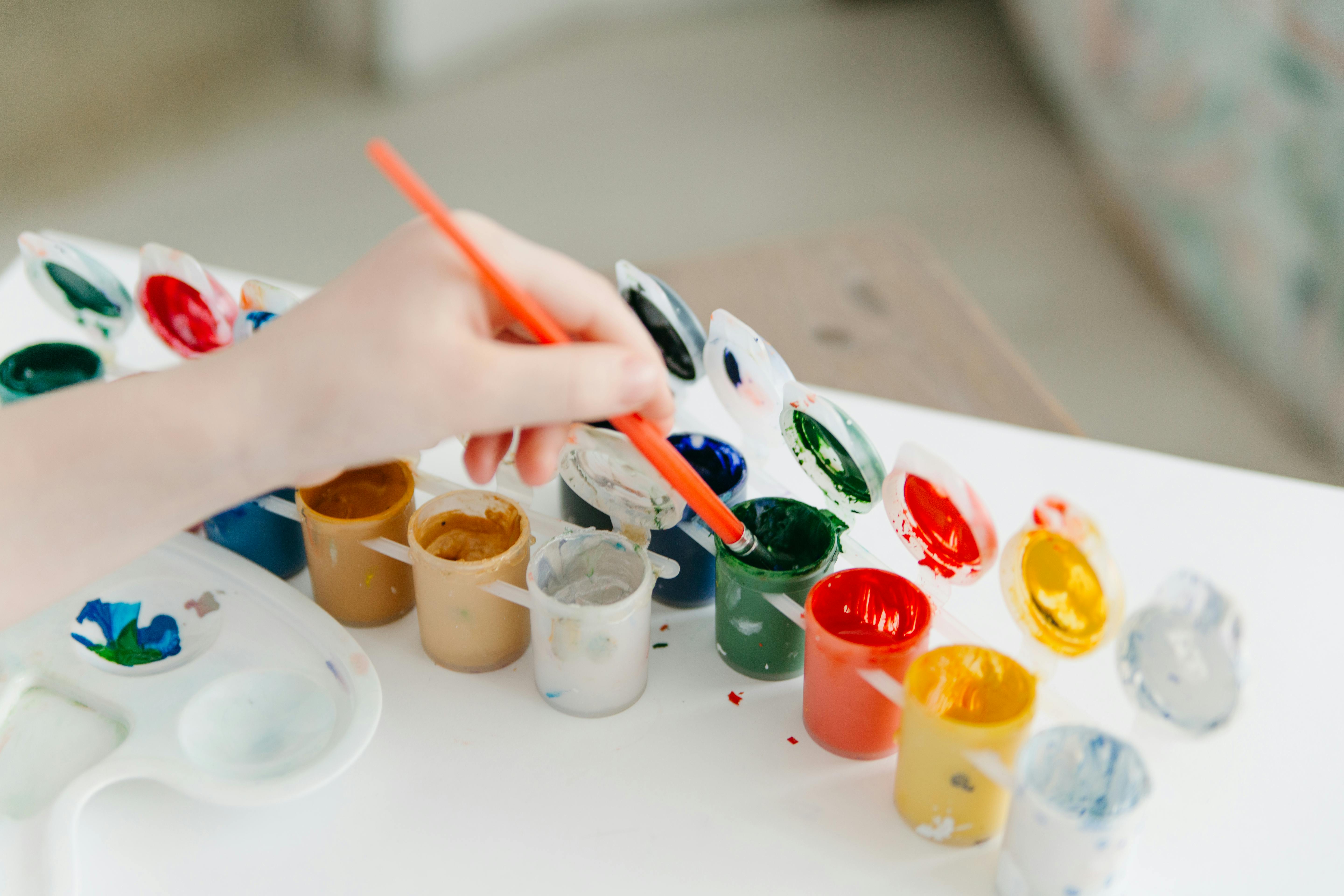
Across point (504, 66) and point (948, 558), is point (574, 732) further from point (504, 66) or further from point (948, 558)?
point (504, 66)

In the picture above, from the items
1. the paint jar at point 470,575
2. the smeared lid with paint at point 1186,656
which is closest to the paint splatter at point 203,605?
the paint jar at point 470,575

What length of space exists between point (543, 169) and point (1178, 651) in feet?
6.78

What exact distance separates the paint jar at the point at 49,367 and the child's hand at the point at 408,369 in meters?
0.36

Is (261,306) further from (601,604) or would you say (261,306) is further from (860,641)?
(860,641)

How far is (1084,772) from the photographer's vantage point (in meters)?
0.63

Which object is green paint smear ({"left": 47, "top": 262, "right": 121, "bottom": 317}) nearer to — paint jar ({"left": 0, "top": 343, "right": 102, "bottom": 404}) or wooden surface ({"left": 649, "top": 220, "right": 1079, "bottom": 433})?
paint jar ({"left": 0, "top": 343, "right": 102, "bottom": 404})

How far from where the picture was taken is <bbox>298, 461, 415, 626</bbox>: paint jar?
0.77 metres

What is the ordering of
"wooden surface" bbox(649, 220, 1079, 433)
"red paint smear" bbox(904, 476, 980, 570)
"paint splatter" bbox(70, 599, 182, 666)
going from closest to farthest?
"red paint smear" bbox(904, 476, 980, 570) → "paint splatter" bbox(70, 599, 182, 666) → "wooden surface" bbox(649, 220, 1079, 433)

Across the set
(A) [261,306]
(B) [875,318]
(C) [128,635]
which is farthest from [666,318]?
(B) [875,318]

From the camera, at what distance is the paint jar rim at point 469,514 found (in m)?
0.73

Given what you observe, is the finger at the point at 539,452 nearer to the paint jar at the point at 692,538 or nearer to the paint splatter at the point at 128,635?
the paint jar at the point at 692,538

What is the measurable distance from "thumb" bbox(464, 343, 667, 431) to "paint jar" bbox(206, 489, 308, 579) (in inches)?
11.1

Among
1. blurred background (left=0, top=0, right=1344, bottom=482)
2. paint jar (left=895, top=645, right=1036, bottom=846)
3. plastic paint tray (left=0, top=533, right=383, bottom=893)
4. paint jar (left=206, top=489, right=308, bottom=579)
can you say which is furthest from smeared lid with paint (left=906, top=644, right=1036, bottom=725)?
blurred background (left=0, top=0, right=1344, bottom=482)

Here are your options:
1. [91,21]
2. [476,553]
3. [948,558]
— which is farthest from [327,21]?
[948,558]
